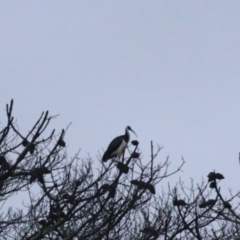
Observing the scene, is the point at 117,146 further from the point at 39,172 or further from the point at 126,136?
the point at 39,172

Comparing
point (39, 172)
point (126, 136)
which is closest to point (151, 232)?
point (39, 172)

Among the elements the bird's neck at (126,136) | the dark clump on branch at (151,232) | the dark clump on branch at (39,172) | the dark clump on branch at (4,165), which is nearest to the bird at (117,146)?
the bird's neck at (126,136)

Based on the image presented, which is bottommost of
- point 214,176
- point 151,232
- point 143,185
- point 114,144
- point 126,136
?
point 151,232

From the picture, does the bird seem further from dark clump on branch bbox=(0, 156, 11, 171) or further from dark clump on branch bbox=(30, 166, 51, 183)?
dark clump on branch bbox=(0, 156, 11, 171)

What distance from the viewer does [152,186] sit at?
595 centimetres

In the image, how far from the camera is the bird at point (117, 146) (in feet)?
48.4

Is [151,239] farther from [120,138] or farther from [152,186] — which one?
[120,138]

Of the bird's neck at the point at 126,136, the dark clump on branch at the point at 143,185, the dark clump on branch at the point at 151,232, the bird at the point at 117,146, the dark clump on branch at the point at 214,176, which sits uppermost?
the bird's neck at the point at 126,136

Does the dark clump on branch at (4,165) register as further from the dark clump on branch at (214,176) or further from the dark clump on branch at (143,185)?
the dark clump on branch at (214,176)

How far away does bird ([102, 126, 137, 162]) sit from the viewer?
14750 mm

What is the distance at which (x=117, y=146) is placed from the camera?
51.2 ft

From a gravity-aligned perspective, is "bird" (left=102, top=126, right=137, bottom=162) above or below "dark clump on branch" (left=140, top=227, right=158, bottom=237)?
above

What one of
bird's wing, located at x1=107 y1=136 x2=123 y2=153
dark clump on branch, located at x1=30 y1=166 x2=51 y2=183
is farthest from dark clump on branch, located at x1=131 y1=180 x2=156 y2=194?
bird's wing, located at x1=107 y1=136 x2=123 y2=153

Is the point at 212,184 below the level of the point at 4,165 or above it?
below
